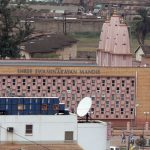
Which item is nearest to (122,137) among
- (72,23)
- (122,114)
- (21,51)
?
(122,114)

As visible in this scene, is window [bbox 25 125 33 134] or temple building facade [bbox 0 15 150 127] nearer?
window [bbox 25 125 33 134]

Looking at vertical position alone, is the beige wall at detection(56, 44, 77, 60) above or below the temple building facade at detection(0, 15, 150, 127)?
below

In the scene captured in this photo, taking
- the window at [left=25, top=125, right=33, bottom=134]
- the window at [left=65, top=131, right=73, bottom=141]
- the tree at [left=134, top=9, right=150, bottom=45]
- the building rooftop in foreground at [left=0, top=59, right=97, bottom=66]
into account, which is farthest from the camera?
the tree at [left=134, top=9, right=150, bottom=45]

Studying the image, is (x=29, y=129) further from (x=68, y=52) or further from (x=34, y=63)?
(x=68, y=52)

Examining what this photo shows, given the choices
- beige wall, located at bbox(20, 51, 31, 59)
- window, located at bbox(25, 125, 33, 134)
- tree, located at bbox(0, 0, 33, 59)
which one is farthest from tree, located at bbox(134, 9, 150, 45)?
window, located at bbox(25, 125, 33, 134)

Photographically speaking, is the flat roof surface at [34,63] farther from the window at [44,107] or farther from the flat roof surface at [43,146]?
the flat roof surface at [43,146]

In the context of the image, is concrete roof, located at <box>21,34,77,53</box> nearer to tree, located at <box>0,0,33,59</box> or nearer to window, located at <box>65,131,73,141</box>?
tree, located at <box>0,0,33,59</box>

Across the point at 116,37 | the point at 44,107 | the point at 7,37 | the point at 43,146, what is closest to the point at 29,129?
the point at 43,146

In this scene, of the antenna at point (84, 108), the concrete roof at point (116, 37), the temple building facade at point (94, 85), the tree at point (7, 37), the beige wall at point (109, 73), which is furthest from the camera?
the tree at point (7, 37)

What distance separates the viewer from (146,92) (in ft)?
203

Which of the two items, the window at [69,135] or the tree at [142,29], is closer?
the window at [69,135]

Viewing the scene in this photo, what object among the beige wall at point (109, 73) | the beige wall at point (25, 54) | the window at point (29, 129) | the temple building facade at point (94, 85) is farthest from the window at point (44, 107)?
the beige wall at point (25, 54)

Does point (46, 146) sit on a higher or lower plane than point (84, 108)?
lower

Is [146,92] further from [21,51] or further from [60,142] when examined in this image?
[60,142]
